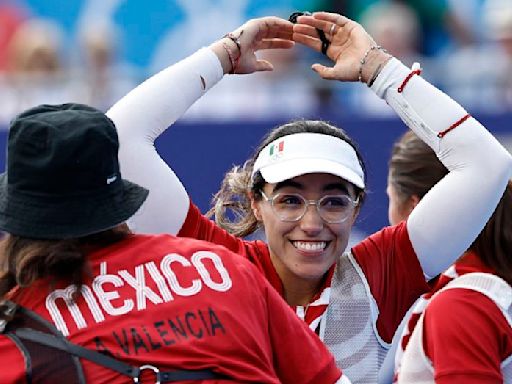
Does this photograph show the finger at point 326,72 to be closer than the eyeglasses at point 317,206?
No

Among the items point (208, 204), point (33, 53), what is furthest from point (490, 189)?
point (33, 53)

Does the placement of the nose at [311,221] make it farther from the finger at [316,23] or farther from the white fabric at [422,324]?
the finger at [316,23]

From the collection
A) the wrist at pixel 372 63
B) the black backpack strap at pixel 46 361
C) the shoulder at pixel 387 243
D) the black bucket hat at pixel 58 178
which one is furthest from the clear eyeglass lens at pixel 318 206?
the black backpack strap at pixel 46 361

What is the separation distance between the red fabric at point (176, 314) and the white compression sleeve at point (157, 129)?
0.83 meters

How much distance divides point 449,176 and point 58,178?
53.6 inches

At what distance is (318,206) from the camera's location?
11.5 feet

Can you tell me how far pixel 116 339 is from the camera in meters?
2.57

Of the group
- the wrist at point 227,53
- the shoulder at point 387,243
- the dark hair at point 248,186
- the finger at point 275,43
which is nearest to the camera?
the shoulder at point 387,243

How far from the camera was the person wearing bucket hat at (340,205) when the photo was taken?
3496 mm

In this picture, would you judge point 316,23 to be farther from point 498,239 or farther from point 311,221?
point 498,239

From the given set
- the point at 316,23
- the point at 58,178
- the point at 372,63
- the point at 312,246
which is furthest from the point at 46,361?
the point at 316,23

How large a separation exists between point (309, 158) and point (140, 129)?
0.51 m

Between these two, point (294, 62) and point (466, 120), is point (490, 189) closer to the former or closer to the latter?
point (466, 120)

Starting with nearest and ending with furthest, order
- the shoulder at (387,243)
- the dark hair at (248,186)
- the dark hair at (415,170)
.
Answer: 1. the shoulder at (387,243)
2. the dark hair at (248,186)
3. the dark hair at (415,170)
